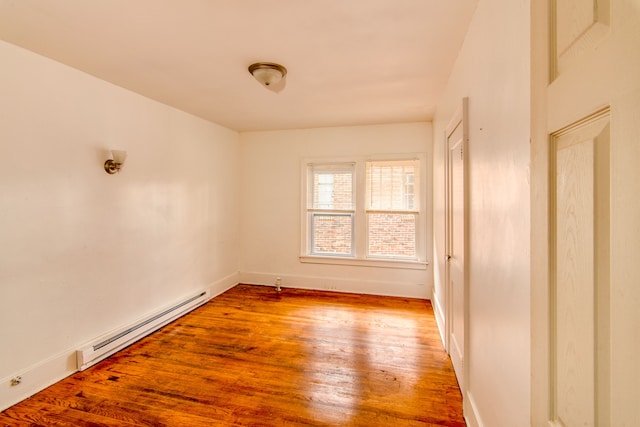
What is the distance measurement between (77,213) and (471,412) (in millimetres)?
3285

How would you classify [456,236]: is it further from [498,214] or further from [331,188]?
[331,188]

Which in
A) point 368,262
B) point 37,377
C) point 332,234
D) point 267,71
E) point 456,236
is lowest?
point 37,377

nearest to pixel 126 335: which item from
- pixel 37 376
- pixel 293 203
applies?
pixel 37 376

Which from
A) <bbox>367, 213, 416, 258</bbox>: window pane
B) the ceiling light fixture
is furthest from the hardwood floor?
the ceiling light fixture

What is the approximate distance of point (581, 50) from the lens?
590 millimetres

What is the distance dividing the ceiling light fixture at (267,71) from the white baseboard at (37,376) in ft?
8.96

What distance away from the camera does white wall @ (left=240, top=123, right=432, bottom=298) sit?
171 inches

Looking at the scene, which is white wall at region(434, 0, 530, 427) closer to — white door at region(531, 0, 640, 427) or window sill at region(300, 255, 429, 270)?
white door at region(531, 0, 640, 427)

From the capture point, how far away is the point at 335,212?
4.68 meters

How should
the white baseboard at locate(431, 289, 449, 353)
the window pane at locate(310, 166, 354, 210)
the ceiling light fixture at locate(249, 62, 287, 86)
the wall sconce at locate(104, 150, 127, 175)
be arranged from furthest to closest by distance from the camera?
the window pane at locate(310, 166, 354, 210)
the white baseboard at locate(431, 289, 449, 353)
the wall sconce at locate(104, 150, 127, 175)
the ceiling light fixture at locate(249, 62, 287, 86)

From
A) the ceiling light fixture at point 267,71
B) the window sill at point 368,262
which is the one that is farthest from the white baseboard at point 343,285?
the ceiling light fixture at point 267,71

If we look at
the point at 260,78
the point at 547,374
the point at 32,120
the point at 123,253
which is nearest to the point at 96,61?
the point at 32,120

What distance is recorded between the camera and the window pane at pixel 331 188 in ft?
15.2

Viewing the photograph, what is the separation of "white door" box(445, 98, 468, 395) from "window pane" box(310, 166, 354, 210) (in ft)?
6.42
